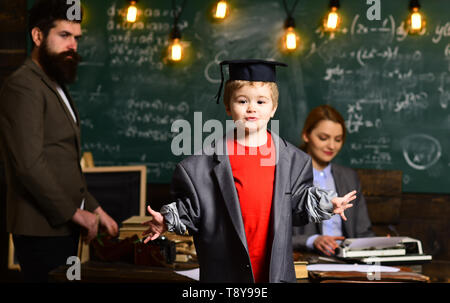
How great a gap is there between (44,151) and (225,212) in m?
1.22

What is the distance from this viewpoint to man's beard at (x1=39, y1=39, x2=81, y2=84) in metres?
2.24

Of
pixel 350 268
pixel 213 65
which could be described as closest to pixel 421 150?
pixel 213 65

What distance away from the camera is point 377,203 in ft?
12.5

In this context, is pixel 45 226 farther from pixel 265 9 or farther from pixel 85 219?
pixel 265 9

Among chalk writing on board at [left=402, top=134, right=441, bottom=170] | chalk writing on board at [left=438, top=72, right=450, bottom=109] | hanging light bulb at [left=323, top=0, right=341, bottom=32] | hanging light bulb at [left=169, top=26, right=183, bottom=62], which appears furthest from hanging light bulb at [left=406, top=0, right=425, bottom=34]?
hanging light bulb at [left=169, top=26, right=183, bottom=62]

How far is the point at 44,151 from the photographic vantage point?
2.21m

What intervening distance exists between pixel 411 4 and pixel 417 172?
1.36m

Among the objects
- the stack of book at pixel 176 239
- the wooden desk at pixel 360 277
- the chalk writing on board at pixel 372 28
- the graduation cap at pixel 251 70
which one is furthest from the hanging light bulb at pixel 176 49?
the graduation cap at pixel 251 70

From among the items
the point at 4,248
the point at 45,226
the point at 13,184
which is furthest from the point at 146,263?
the point at 4,248

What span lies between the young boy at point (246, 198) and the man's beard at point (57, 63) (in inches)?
46.5

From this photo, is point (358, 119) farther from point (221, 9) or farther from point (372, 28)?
point (221, 9)

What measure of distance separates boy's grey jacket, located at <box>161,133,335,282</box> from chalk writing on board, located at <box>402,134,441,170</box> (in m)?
3.08

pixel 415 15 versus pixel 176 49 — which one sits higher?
pixel 415 15

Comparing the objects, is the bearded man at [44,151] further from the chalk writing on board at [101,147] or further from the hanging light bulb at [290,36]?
the hanging light bulb at [290,36]
